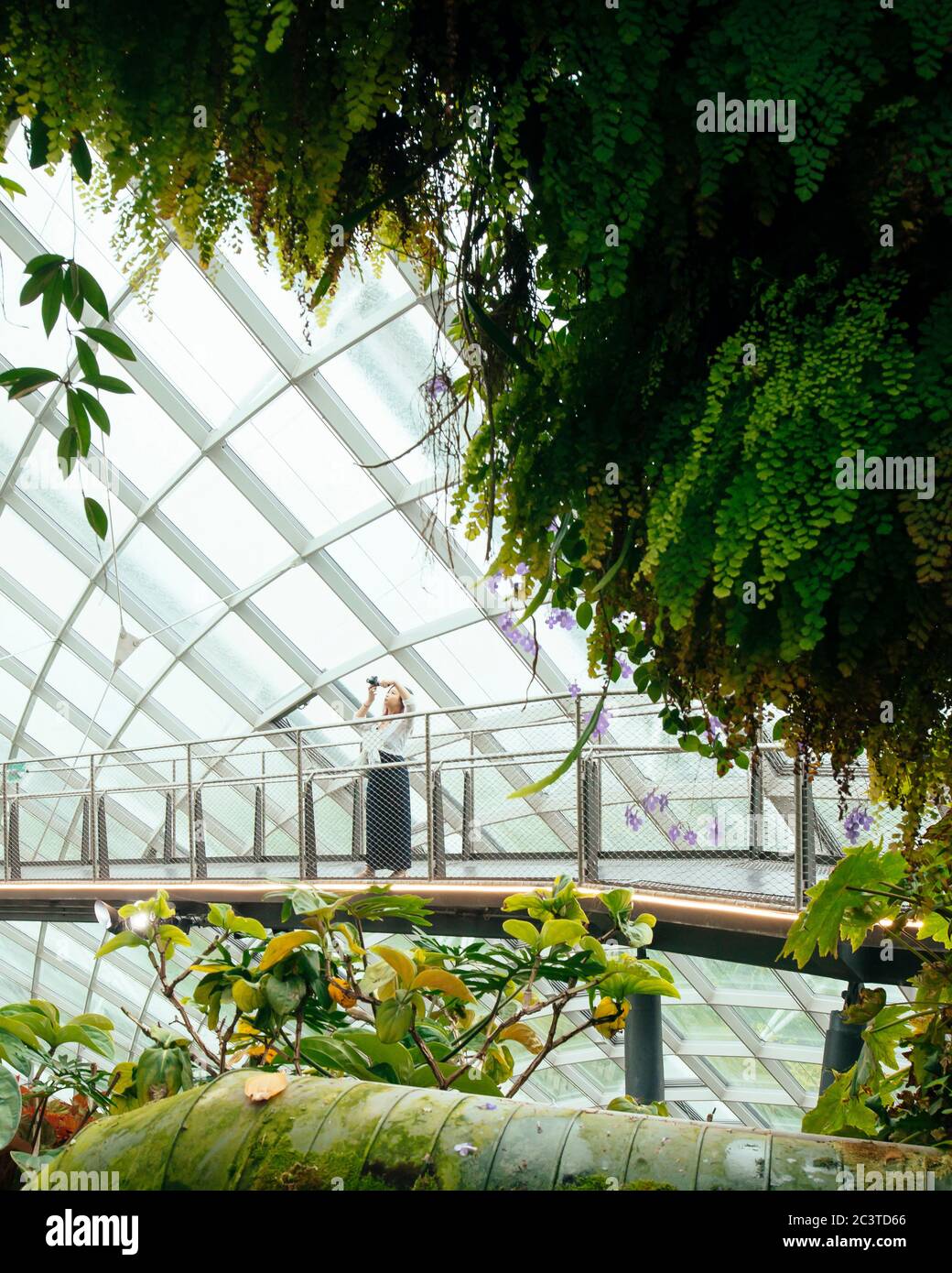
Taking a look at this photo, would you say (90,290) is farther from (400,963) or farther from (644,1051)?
(644,1051)

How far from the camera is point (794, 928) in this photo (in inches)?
75.5

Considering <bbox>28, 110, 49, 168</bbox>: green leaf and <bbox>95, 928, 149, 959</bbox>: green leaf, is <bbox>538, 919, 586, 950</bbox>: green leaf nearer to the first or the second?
<bbox>95, 928, 149, 959</bbox>: green leaf

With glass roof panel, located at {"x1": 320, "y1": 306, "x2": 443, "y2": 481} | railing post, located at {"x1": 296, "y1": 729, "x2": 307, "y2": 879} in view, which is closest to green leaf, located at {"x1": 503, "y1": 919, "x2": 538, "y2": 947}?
railing post, located at {"x1": 296, "y1": 729, "x2": 307, "y2": 879}

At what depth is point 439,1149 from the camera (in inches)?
51.8

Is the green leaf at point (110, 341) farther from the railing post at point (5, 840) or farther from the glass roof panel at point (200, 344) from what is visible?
the railing post at point (5, 840)

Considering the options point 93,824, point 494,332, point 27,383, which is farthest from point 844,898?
point 93,824

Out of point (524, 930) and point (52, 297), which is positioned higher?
point (52, 297)

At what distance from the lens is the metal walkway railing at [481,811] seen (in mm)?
7367

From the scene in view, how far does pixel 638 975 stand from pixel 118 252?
1588mm

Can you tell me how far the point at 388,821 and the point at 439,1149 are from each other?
805 centimetres

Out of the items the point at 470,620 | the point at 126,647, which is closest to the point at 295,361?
the point at 470,620

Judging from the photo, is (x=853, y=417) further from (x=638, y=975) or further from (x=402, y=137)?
(x=638, y=975)

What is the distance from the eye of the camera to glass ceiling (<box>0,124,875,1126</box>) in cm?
1156

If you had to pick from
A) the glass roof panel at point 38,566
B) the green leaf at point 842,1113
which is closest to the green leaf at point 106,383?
the green leaf at point 842,1113
